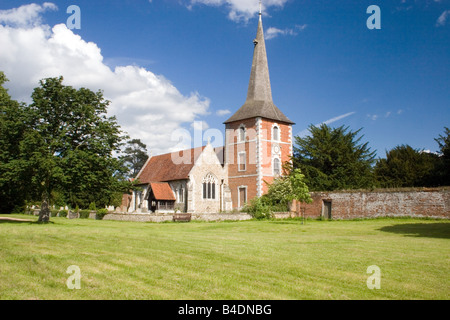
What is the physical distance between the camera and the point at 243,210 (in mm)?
38188

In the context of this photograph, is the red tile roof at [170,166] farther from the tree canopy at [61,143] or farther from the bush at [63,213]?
the tree canopy at [61,143]

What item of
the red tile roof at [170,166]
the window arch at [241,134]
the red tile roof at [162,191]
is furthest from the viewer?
the window arch at [241,134]

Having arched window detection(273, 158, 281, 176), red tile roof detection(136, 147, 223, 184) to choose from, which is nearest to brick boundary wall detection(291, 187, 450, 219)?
arched window detection(273, 158, 281, 176)

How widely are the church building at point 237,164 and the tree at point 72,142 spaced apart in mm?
15191

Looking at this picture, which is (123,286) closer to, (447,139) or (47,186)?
(47,186)

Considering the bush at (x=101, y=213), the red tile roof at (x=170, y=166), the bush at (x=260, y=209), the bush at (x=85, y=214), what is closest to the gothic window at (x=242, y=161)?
the red tile roof at (x=170, y=166)

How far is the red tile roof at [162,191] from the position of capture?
40.3 meters

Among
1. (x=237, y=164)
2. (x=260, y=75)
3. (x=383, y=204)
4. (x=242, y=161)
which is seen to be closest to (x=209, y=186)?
(x=237, y=164)

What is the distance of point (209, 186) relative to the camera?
4112 cm

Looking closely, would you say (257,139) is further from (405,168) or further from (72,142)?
(72,142)

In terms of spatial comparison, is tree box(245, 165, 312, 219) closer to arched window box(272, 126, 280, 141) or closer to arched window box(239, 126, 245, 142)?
arched window box(272, 126, 280, 141)

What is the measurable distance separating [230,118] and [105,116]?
20278 mm

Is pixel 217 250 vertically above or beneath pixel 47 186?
beneath
